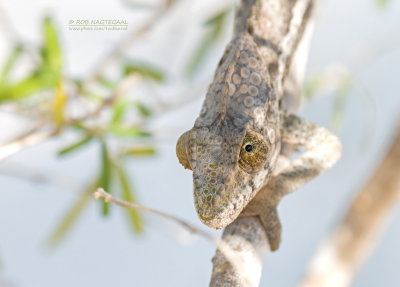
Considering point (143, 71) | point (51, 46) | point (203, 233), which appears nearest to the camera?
point (203, 233)

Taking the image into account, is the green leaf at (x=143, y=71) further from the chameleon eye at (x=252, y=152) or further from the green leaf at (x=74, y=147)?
the chameleon eye at (x=252, y=152)

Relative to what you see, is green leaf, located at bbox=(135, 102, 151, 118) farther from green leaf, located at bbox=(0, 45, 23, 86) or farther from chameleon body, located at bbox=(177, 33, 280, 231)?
chameleon body, located at bbox=(177, 33, 280, 231)

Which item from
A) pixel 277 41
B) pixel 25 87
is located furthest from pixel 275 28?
pixel 25 87

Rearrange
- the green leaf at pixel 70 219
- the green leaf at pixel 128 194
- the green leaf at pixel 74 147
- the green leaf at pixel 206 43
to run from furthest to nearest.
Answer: the green leaf at pixel 206 43 < the green leaf at pixel 70 219 < the green leaf at pixel 128 194 < the green leaf at pixel 74 147

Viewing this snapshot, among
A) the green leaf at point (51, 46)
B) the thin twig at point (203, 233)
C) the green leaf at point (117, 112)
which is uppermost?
the thin twig at point (203, 233)

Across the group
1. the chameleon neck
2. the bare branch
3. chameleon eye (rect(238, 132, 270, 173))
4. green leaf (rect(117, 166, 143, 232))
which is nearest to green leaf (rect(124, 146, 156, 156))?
green leaf (rect(117, 166, 143, 232))

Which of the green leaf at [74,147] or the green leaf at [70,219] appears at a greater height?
the green leaf at [74,147]

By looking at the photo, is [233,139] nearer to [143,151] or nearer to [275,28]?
[275,28]

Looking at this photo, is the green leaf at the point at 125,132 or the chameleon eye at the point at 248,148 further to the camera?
the green leaf at the point at 125,132

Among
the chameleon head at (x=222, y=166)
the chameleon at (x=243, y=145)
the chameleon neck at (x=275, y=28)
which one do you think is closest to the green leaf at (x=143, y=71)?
the chameleon neck at (x=275, y=28)
